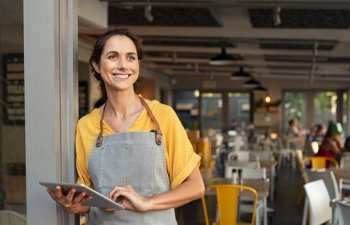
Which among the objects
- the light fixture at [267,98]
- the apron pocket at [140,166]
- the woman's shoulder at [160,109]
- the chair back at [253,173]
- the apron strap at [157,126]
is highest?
the light fixture at [267,98]

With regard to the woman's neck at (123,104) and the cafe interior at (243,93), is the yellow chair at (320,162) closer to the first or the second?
the cafe interior at (243,93)

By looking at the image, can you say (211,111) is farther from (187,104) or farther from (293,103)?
(293,103)

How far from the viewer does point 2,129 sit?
127 inches

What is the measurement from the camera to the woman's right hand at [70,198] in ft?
4.83

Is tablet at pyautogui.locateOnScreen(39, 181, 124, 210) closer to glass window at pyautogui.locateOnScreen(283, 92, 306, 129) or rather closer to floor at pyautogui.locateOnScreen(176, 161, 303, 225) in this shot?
floor at pyautogui.locateOnScreen(176, 161, 303, 225)

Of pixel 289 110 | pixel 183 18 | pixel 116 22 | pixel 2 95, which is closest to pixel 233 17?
pixel 183 18

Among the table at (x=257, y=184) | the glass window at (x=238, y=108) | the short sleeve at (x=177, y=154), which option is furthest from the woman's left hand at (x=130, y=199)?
the glass window at (x=238, y=108)

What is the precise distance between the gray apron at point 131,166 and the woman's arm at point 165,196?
0.04 metres

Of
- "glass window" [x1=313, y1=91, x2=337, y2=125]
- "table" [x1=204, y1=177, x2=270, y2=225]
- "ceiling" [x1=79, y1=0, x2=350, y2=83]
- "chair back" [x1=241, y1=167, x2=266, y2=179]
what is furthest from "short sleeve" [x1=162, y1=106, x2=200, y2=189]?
"glass window" [x1=313, y1=91, x2=337, y2=125]

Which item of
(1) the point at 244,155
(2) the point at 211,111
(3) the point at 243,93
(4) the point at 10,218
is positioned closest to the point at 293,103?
(3) the point at 243,93

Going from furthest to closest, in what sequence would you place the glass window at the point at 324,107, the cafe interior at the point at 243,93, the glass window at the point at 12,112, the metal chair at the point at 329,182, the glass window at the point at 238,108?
the glass window at the point at 238,108
the glass window at the point at 324,107
the metal chair at the point at 329,182
the cafe interior at the point at 243,93
the glass window at the point at 12,112

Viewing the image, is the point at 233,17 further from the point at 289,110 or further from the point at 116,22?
the point at 289,110

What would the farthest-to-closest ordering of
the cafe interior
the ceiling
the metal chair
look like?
1. the ceiling
2. the metal chair
3. the cafe interior

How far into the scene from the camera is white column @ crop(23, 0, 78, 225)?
164 centimetres
